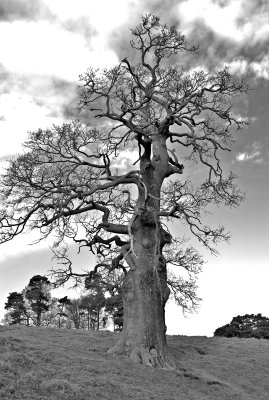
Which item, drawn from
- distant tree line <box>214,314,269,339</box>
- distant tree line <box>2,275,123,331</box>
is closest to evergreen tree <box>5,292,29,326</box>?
distant tree line <box>2,275,123,331</box>

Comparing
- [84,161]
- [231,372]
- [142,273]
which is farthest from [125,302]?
[84,161]

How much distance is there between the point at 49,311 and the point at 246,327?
2595 cm

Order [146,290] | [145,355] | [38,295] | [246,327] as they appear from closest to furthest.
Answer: [145,355] → [146,290] → [38,295] → [246,327]

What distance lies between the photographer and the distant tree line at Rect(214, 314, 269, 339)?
52.2 metres

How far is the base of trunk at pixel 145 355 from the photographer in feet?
49.4

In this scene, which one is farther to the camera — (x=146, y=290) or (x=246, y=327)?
(x=246, y=327)

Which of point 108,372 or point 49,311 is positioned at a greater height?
point 49,311

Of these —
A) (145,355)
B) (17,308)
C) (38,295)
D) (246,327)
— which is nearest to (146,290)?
(145,355)

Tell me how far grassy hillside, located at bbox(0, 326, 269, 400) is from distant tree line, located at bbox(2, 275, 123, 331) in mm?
26723

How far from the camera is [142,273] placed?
16500mm

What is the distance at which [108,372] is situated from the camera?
42.2 feet

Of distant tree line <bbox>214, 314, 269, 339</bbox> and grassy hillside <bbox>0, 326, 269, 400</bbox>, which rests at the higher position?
distant tree line <bbox>214, 314, 269, 339</bbox>

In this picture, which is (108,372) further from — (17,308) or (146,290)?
(17,308)

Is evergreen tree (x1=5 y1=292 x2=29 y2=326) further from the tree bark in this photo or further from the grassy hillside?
the tree bark
